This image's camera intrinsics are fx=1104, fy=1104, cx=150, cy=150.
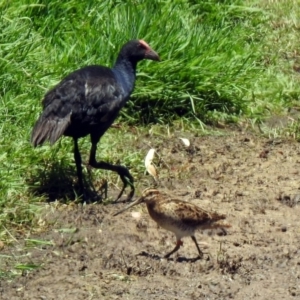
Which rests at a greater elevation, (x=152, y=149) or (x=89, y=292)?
(x=89, y=292)

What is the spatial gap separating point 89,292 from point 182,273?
0.66m

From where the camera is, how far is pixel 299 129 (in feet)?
30.8

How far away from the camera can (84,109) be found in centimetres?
774

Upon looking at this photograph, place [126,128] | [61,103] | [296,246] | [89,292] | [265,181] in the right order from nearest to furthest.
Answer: [89,292] → [296,246] → [61,103] → [265,181] → [126,128]

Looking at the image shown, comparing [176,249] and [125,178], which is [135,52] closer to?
[125,178]

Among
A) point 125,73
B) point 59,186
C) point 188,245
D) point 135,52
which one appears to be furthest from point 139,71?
point 188,245

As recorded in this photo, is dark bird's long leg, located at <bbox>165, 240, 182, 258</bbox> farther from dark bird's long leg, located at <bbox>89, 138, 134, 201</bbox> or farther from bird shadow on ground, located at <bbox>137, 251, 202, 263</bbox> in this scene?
dark bird's long leg, located at <bbox>89, 138, 134, 201</bbox>

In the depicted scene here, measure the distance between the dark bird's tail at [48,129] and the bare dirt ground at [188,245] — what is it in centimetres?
45

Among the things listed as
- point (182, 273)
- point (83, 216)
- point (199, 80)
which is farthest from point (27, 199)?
point (199, 80)

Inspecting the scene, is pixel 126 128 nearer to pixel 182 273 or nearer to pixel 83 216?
pixel 83 216

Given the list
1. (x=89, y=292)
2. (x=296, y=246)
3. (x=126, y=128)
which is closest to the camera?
(x=89, y=292)

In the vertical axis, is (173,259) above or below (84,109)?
below

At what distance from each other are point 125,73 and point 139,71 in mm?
1016

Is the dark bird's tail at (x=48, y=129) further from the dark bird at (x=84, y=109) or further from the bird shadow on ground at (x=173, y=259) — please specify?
the bird shadow on ground at (x=173, y=259)
